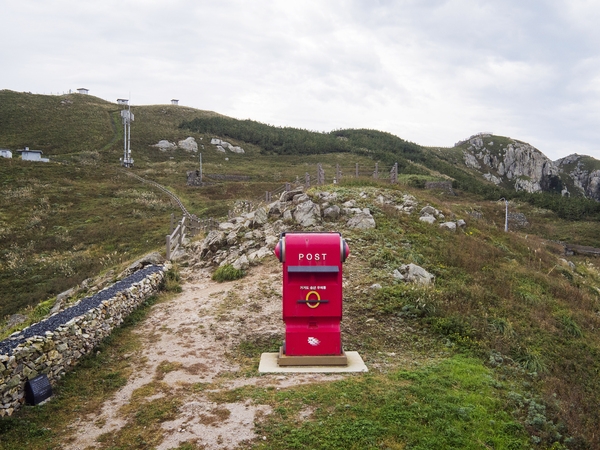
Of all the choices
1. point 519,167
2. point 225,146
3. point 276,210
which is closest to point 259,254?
point 276,210

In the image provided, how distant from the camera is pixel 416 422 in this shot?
6062mm


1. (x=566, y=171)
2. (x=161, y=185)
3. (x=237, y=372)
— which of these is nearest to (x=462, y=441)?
(x=237, y=372)

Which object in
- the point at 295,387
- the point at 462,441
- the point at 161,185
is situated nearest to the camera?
the point at 462,441

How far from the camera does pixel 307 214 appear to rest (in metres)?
17.6

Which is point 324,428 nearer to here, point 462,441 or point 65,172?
point 462,441

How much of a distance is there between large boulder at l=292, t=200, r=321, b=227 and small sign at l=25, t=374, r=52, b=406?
11204 mm

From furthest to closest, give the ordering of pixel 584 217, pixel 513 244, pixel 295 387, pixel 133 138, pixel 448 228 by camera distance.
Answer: pixel 133 138
pixel 584 217
pixel 513 244
pixel 448 228
pixel 295 387

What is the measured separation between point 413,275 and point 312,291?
526cm

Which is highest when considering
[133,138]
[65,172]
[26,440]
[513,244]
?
[133,138]

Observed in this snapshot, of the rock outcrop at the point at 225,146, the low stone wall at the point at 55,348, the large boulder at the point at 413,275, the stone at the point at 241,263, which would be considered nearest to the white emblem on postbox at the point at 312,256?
the low stone wall at the point at 55,348

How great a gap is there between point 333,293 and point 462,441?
325 cm

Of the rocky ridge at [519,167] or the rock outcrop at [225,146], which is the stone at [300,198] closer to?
the rock outcrop at [225,146]

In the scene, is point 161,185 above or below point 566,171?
below

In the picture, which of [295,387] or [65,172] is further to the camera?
[65,172]
